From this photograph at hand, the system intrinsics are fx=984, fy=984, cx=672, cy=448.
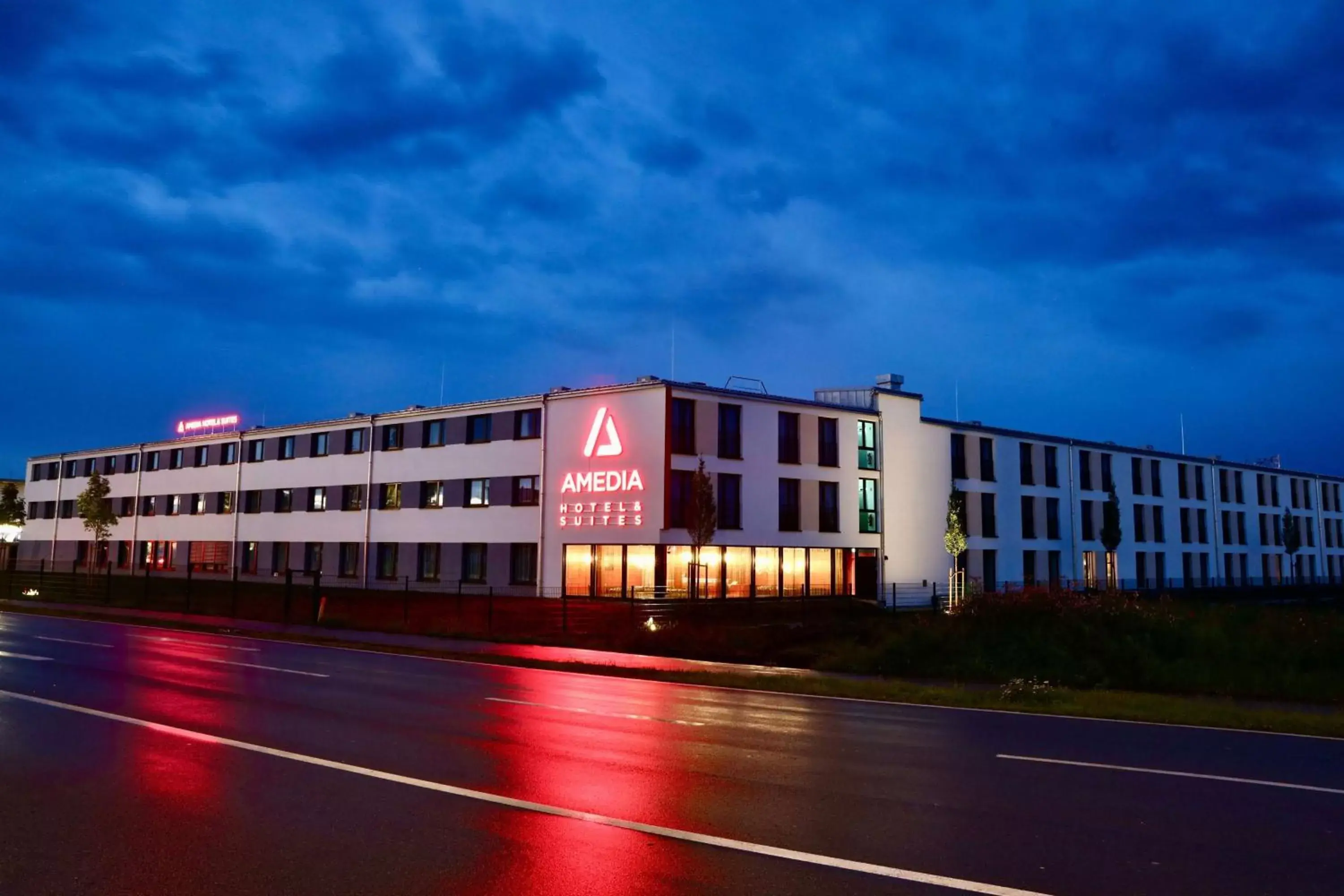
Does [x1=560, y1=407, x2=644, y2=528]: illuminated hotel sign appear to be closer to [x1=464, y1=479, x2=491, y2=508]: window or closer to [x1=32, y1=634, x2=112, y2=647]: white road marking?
[x1=464, y1=479, x2=491, y2=508]: window

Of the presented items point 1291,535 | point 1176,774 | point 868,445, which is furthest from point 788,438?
point 1291,535

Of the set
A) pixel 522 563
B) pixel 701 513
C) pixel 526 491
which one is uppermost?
pixel 526 491

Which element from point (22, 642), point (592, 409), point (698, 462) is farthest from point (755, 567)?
point (22, 642)

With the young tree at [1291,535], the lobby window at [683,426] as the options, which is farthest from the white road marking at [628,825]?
the young tree at [1291,535]

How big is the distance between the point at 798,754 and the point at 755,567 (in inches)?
1242

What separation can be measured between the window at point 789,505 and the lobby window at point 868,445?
435 centimetres

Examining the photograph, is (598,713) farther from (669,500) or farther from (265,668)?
(669,500)

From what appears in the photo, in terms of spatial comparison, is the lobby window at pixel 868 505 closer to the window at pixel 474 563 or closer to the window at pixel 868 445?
the window at pixel 868 445

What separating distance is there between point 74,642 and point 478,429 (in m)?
24.1

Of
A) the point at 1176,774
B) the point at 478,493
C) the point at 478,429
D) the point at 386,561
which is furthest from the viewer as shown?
the point at 386,561

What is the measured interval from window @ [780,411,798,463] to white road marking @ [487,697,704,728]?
29.4 meters

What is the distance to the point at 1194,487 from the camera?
64438mm

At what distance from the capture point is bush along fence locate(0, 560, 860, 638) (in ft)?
105

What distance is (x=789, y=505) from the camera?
44.0 metres
